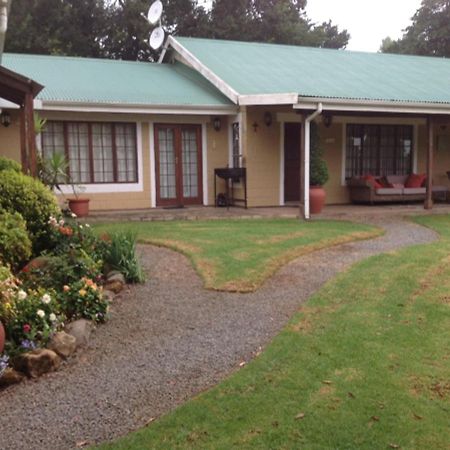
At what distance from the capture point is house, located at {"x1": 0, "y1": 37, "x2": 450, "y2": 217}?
12078 millimetres

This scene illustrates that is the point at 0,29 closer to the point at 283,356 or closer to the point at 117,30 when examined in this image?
the point at 283,356

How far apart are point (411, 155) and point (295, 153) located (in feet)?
12.5

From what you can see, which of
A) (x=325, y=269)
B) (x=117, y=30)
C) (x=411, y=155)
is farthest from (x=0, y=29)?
(x=117, y=30)

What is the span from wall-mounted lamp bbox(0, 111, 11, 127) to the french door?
327cm

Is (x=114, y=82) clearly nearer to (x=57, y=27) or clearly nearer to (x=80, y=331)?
(x=80, y=331)

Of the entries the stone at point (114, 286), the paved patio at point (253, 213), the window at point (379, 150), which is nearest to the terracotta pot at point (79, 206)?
the paved patio at point (253, 213)

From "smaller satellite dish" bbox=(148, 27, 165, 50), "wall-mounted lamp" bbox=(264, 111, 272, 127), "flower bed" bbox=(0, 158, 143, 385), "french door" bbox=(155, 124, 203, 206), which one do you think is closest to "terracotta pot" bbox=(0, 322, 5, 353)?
"flower bed" bbox=(0, 158, 143, 385)

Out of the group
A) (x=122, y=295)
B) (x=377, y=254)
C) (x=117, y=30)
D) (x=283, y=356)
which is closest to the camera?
(x=283, y=356)

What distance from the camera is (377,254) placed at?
805cm

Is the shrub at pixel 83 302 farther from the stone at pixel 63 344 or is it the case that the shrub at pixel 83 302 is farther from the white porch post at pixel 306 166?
the white porch post at pixel 306 166

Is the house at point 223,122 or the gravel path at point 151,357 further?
the house at point 223,122

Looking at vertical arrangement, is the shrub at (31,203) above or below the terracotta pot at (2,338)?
above

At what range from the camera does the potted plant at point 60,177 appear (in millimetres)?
11055

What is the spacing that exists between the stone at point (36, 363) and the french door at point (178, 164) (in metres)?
9.31
